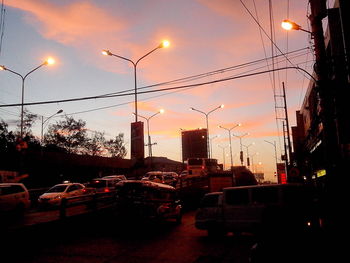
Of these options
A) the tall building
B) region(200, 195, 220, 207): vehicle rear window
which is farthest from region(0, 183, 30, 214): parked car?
the tall building

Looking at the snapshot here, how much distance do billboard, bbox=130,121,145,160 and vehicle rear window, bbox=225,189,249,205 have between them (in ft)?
50.6

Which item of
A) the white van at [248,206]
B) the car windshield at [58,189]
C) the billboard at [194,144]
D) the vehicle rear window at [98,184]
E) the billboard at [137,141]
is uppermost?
→ the billboard at [194,144]

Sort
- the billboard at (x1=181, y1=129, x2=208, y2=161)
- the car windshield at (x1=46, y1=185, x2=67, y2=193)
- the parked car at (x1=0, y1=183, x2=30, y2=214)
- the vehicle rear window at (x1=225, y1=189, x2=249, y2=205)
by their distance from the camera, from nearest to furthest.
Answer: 1. the vehicle rear window at (x1=225, y1=189, x2=249, y2=205)
2. the parked car at (x1=0, y1=183, x2=30, y2=214)
3. the car windshield at (x1=46, y1=185, x2=67, y2=193)
4. the billboard at (x1=181, y1=129, x2=208, y2=161)

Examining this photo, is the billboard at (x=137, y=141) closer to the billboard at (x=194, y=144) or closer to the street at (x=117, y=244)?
the street at (x=117, y=244)

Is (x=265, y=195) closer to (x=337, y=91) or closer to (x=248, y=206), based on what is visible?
(x=248, y=206)

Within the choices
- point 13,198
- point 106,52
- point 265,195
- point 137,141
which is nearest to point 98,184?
point 137,141

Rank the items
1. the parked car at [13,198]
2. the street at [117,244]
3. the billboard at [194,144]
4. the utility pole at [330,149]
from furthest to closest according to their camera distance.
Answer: the billboard at [194,144]
the parked car at [13,198]
the street at [117,244]
the utility pole at [330,149]

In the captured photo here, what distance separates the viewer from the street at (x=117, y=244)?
1027 cm

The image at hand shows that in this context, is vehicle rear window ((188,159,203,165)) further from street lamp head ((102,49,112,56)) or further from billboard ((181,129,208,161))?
street lamp head ((102,49,112,56))

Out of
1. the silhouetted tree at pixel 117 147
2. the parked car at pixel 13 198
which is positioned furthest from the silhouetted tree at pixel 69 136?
the parked car at pixel 13 198

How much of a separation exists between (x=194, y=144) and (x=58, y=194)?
3864cm

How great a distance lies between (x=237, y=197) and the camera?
44.9ft

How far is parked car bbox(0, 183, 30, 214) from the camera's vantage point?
752 inches

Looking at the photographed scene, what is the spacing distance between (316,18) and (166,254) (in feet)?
28.5
